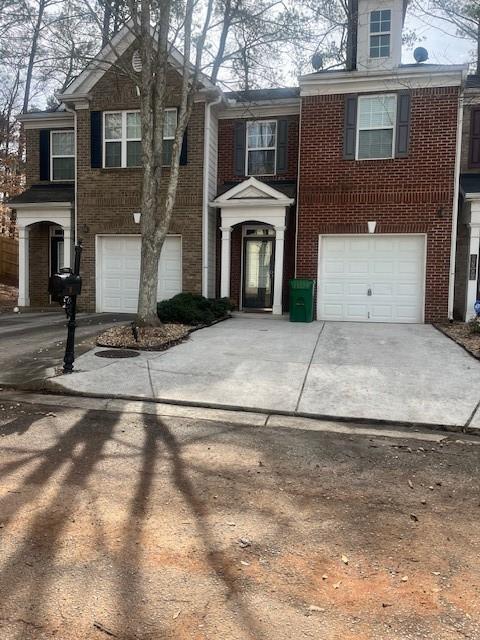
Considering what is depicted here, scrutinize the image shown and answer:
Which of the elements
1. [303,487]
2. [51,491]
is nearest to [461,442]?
[303,487]

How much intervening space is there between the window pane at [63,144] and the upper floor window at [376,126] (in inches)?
351

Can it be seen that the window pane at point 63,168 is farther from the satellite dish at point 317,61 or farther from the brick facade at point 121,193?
the satellite dish at point 317,61

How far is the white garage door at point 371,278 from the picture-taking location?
13.5 meters

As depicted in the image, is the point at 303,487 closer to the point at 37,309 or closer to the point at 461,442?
the point at 461,442

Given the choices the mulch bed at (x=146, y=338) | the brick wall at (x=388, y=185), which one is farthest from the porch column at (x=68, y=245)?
the brick wall at (x=388, y=185)

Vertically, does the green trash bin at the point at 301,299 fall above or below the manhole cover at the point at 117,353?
above

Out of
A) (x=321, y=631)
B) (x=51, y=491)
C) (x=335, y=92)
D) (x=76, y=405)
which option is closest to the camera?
(x=321, y=631)

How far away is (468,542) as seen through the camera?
3.30 metres

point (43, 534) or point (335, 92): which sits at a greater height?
point (335, 92)

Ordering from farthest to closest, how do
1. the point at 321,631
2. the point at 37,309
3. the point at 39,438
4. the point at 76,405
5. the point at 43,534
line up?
the point at 37,309 < the point at 76,405 < the point at 39,438 < the point at 43,534 < the point at 321,631

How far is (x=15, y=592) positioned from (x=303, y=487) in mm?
2189

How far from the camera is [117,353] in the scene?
8.85 metres

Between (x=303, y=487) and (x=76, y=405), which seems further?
(x=76, y=405)

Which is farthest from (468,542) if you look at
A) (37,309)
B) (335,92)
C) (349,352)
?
(37,309)
